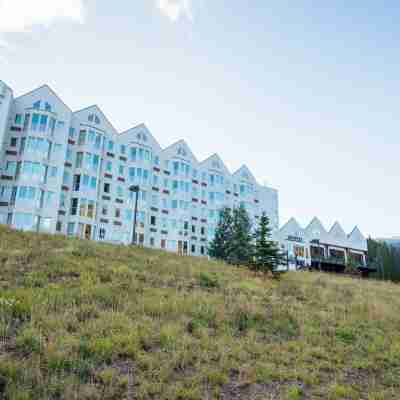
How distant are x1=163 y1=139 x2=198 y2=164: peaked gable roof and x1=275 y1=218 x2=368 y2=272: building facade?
1959 cm

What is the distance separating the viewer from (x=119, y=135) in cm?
4834

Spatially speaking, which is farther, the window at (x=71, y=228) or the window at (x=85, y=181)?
the window at (x=85, y=181)

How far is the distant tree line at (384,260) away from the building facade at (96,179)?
26.3 metres

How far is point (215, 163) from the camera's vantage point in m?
58.5

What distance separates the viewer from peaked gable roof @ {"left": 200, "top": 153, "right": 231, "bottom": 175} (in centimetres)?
5753

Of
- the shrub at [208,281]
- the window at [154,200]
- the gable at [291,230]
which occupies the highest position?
the window at [154,200]

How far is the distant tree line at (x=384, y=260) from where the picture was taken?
5959cm

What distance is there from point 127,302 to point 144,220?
1420 inches

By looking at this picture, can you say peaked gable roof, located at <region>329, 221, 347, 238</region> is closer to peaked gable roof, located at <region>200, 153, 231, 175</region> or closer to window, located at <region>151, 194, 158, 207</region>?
peaked gable roof, located at <region>200, 153, 231, 175</region>

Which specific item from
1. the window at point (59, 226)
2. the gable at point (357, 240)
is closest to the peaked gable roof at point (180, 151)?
the window at point (59, 226)

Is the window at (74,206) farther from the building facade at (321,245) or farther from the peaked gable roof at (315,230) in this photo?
the peaked gable roof at (315,230)

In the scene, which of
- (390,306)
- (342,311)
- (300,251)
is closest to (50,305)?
(342,311)

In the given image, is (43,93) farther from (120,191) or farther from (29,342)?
(29,342)

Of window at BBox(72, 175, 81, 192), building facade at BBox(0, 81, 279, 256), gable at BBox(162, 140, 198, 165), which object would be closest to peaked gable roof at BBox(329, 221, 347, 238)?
building facade at BBox(0, 81, 279, 256)
